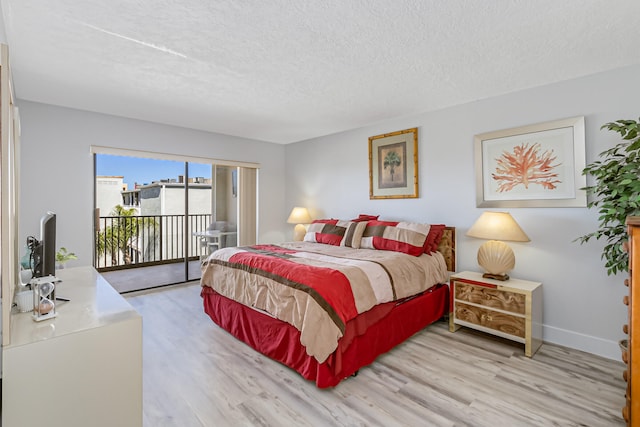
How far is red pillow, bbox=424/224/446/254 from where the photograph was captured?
326 centimetres

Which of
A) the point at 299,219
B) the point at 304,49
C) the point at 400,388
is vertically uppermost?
the point at 304,49

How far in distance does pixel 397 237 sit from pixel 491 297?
1.04 meters

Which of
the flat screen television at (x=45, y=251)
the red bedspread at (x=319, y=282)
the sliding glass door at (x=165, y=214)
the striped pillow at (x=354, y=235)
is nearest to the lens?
the flat screen television at (x=45, y=251)

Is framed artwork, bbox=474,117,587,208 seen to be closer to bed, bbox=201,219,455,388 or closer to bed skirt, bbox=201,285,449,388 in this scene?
bed, bbox=201,219,455,388

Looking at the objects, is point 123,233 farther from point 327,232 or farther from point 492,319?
point 492,319

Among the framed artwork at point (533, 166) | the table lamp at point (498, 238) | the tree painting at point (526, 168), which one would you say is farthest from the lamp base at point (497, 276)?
the tree painting at point (526, 168)

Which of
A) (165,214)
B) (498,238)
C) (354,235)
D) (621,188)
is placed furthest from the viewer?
(165,214)

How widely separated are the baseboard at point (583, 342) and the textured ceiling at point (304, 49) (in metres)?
2.32

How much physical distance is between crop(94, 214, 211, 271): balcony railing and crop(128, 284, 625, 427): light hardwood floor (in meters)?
2.52

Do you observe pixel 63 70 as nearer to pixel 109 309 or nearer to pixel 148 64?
pixel 148 64

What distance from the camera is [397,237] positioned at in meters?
3.29

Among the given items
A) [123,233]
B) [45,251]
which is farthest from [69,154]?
[45,251]

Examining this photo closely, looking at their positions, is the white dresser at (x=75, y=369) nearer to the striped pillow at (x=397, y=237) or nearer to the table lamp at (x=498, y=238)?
the striped pillow at (x=397, y=237)

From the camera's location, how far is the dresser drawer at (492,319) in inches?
102
